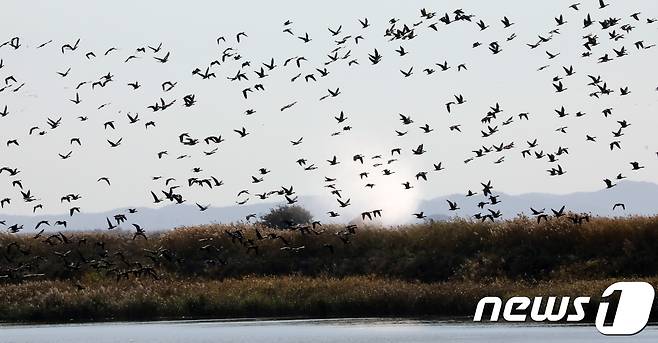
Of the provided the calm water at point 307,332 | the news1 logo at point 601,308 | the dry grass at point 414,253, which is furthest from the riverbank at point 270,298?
the calm water at point 307,332

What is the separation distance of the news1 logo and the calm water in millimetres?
1102

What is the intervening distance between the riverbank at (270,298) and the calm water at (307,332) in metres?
3.24

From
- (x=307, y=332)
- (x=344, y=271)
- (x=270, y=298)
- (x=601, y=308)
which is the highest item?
(x=307, y=332)

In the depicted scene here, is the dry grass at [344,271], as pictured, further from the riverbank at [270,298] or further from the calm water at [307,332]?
the calm water at [307,332]

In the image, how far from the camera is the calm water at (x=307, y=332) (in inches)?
1692

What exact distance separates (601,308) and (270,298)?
14.5m

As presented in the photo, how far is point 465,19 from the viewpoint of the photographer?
5366cm

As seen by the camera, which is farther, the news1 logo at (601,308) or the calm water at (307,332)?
the news1 logo at (601,308)

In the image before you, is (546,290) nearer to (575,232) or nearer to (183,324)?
(575,232)

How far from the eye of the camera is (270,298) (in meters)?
57.0

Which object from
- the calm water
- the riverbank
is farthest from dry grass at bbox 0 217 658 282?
the calm water

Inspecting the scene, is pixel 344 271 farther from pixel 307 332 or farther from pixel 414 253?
pixel 307 332

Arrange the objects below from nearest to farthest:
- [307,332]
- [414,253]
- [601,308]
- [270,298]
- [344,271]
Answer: [307,332] < [601,308] < [270,298] < [344,271] < [414,253]

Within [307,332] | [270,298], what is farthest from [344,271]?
[307,332]
